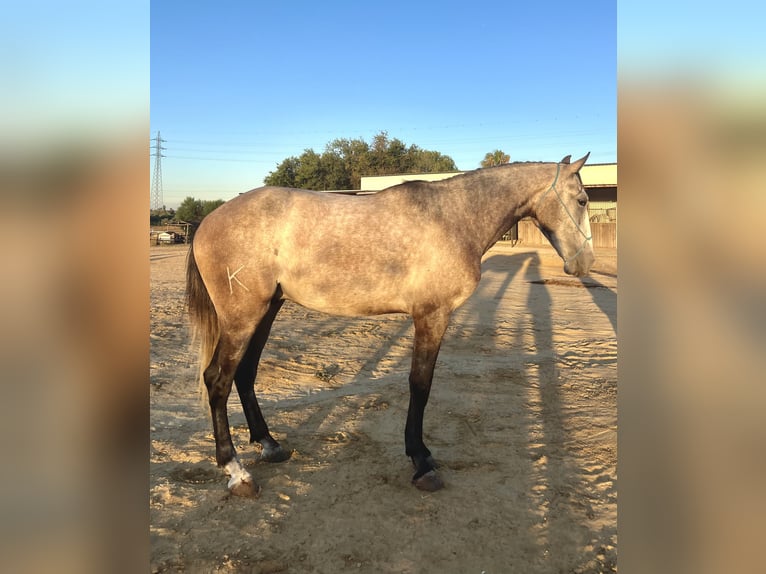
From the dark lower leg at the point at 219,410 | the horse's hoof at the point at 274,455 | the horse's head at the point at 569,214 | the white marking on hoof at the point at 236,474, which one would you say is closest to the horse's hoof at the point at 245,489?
the white marking on hoof at the point at 236,474

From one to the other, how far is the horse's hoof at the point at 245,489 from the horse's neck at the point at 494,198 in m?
2.32

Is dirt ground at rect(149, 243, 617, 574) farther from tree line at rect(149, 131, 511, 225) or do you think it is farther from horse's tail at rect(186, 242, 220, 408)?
tree line at rect(149, 131, 511, 225)

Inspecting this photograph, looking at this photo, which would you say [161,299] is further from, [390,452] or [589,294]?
[589,294]

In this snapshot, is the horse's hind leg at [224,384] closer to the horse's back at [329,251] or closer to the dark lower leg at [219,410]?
the dark lower leg at [219,410]

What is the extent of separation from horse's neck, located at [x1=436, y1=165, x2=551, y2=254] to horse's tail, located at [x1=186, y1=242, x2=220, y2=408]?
2.03 meters

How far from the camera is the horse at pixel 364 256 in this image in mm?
3256

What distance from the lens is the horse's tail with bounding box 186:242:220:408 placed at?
357 cm

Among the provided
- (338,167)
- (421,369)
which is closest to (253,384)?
(421,369)

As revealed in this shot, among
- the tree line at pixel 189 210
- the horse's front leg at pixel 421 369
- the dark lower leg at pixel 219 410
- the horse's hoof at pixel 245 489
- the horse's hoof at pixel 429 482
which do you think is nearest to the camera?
the horse's hoof at pixel 245 489

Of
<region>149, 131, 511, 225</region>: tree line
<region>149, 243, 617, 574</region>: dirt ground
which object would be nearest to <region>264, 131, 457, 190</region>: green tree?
<region>149, 131, 511, 225</region>: tree line

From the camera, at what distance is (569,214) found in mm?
3510
